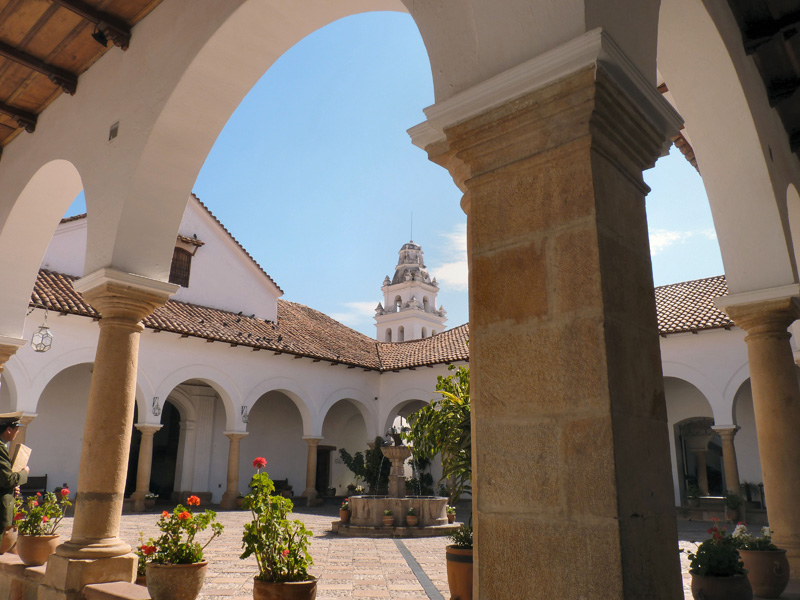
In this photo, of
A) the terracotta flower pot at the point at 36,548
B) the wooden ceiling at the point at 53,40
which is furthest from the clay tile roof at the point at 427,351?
the terracotta flower pot at the point at 36,548

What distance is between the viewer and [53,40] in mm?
6047

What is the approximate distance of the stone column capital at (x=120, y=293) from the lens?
17.5 feet

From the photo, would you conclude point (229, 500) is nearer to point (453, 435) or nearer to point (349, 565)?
point (349, 565)

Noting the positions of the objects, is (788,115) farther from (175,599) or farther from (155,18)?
(175,599)

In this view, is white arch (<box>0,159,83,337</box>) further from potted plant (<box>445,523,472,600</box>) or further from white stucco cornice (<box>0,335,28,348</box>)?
potted plant (<box>445,523,472,600</box>)

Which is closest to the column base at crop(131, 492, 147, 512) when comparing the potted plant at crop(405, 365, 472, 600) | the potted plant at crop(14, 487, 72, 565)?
the potted plant at crop(14, 487, 72, 565)

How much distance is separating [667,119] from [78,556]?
16.0ft

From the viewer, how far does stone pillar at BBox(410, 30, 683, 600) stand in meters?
2.07

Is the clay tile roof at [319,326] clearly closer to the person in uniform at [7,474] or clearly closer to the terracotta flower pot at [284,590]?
the person in uniform at [7,474]

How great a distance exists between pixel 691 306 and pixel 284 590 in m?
16.0

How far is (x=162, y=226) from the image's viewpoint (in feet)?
18.6

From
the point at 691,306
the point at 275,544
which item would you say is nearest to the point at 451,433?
the point at 275,544

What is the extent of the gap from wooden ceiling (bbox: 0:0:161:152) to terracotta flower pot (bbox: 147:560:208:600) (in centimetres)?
453

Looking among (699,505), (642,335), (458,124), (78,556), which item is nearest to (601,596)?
(642,335)
